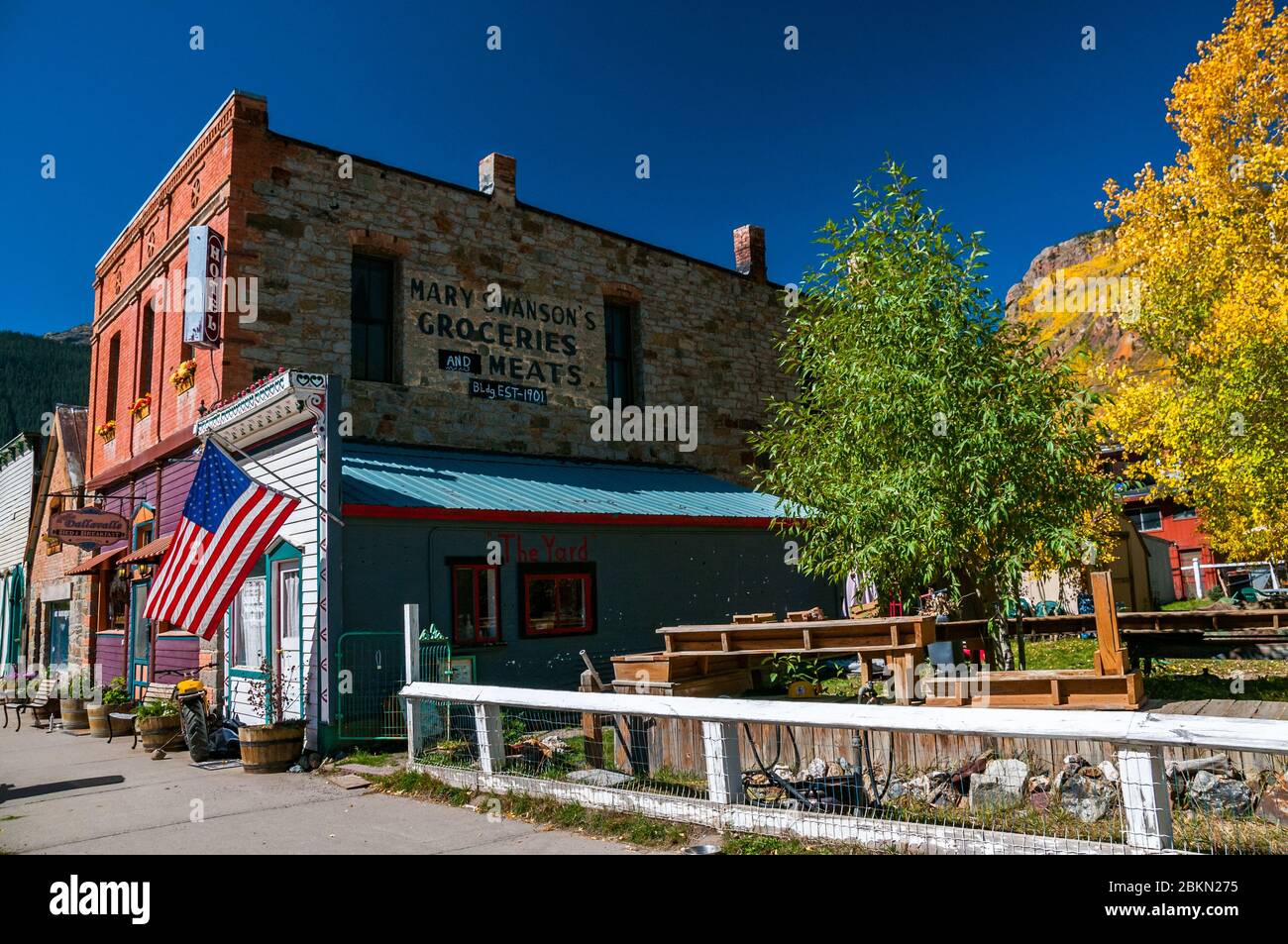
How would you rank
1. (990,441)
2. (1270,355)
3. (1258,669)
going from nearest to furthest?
(990,441)
(1258,669)
(1270,355)

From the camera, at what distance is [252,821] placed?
8.16 m

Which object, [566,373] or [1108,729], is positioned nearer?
[1108,729]

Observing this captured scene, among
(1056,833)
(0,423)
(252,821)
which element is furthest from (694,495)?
(0,423)

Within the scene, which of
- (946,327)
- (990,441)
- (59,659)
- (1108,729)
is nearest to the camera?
(1108,729)

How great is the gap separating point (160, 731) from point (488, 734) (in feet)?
22.3

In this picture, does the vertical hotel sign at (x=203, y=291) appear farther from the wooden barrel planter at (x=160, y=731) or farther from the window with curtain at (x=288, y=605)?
the wooden barrel planter at (x=160, y=731)

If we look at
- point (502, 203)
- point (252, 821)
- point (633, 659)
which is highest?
point (502, 203)

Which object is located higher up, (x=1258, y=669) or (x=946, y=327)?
(x=946, y=327)

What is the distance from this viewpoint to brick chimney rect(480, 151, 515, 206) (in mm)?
17875

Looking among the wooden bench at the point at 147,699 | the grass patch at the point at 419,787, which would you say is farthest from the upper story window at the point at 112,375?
the grass patch at the point at 419,787

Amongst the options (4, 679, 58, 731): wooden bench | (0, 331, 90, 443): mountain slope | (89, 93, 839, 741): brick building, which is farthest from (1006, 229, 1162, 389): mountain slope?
(0, 331, 90, 443): mountain slope

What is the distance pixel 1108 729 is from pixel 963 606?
8.58 metres

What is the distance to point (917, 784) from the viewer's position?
26.2 feet

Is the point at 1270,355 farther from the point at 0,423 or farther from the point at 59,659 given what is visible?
the point at 0,423
